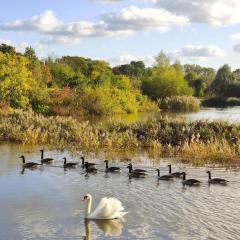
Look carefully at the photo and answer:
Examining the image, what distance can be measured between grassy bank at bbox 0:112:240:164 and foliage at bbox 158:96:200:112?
4504cm

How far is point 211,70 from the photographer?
196 m

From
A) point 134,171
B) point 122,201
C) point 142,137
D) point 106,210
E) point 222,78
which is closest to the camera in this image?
point 106,210

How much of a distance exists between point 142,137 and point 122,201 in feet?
46.5

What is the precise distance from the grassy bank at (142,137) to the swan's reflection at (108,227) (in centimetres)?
1149

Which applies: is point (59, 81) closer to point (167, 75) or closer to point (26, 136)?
point (167, 75)

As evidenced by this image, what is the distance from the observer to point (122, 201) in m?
17.8

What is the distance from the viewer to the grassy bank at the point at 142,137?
27406 mm

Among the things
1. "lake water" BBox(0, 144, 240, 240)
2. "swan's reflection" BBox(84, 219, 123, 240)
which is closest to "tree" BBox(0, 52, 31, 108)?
"lake water" BBox(0, 144, 240, 240)

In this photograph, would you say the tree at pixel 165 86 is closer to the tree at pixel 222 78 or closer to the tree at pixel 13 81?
the tree at pixel 222 78

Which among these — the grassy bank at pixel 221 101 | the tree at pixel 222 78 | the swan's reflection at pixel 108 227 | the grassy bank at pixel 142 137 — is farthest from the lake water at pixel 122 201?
Answer: the tree at pixel 222 78

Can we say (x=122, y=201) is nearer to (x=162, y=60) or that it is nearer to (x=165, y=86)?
(x=165, y=86)

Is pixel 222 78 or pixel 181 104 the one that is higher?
pixel 222 78

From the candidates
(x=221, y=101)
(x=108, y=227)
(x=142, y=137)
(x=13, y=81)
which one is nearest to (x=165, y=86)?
(x=221, y=101)

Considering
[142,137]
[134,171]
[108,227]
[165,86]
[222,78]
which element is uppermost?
[222,78]
